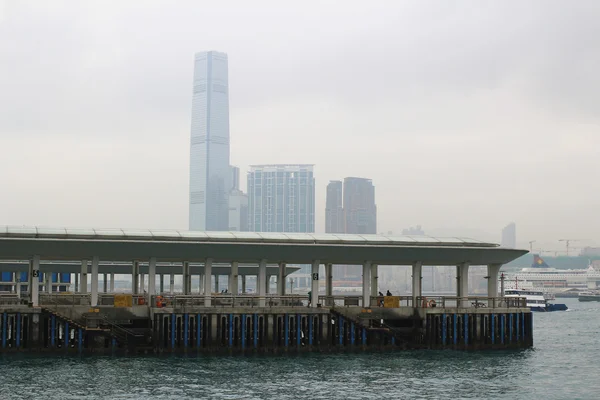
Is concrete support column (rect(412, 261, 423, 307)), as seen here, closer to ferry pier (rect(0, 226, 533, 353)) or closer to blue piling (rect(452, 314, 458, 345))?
ferry pier (rect(0, 226, 533, 353))

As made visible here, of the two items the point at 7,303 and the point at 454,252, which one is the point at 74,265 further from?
the point at 454,252

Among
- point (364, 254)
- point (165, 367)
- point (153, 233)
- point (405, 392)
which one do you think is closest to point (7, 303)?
point (153, 233)

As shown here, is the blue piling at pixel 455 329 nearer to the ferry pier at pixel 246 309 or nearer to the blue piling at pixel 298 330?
the ferry pier at pixel 246 309

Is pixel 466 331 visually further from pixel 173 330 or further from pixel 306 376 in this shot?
pixel 173 330

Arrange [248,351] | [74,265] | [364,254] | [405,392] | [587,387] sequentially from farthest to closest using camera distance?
[74,265] → [364,254] → [248,351] → [587,387] → [405,392]

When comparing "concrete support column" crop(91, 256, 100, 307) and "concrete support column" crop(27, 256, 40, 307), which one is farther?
"concrete support column" crop(91, 256, 100, 307)

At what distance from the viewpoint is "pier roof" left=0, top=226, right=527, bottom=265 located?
7188 cm

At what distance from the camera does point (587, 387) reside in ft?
199

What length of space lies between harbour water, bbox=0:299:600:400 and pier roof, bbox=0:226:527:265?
8.72 meters

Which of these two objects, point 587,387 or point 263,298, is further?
point 263,298

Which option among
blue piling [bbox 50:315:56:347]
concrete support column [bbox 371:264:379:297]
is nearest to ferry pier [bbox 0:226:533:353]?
blue piling [bbox 50:315:56:347]

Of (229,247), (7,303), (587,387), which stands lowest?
(587,387)

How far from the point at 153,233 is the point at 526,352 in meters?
33.4

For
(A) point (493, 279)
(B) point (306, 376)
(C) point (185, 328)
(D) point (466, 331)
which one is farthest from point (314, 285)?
(A) point (493, 279)
